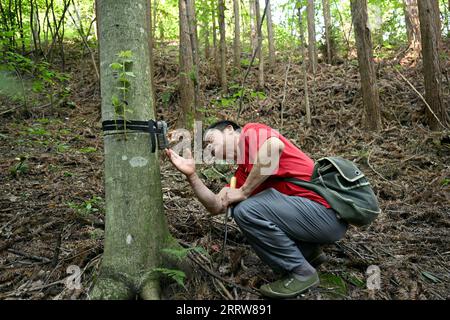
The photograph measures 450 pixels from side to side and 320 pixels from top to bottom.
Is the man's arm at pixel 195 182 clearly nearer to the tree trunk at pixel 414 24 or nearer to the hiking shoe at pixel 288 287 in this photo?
the hiking shoe at pixel 288 287

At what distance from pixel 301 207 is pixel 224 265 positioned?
84cm

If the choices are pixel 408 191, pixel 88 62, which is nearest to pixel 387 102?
pixel 408 191

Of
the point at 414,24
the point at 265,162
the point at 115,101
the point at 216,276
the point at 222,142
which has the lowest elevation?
the point at 216,276

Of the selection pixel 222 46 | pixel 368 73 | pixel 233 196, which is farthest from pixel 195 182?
pixel 222 46

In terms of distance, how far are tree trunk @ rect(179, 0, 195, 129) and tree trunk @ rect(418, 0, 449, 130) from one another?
5093mm

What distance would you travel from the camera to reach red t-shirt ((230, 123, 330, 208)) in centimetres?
271

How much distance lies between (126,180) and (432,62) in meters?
7.58

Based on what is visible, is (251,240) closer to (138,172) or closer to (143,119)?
(138,172)

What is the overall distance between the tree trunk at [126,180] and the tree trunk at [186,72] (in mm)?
5237

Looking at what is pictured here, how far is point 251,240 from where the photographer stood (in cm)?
268

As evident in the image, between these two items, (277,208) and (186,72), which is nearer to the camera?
(277,208)

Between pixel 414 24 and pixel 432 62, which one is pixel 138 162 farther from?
pixel 414 24

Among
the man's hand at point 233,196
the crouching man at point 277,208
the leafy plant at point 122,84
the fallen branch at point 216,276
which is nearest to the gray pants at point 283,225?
the crouching man at point 277,208

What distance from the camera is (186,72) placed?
7.99 meters
